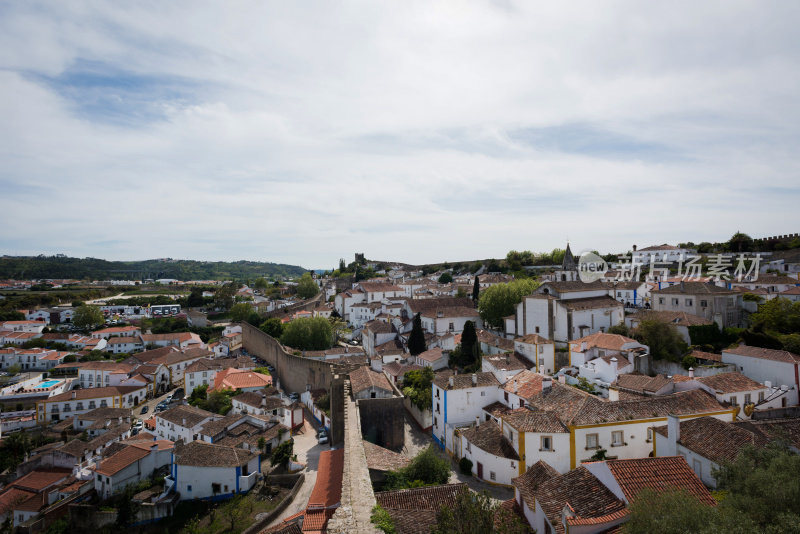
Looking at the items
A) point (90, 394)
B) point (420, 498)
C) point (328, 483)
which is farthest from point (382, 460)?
point (90, 394)

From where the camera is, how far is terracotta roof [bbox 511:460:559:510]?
10.6m

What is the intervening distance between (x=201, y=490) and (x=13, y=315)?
191 feet

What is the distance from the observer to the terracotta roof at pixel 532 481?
34.9ft

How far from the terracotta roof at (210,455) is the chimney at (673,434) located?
16.3 m

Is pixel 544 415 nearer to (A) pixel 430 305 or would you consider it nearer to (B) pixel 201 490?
(B) pixel 201 490

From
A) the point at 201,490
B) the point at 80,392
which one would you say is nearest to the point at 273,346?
the point at 80,392

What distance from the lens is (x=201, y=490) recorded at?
18.8m

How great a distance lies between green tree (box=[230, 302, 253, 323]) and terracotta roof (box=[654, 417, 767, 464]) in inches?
1903

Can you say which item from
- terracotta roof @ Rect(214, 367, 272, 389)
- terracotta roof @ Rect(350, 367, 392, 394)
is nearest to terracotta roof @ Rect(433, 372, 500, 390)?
terracotta roof @ Rect(350, 367, 392, 394)

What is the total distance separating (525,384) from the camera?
17938 mm

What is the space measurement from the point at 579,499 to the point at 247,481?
1494cm

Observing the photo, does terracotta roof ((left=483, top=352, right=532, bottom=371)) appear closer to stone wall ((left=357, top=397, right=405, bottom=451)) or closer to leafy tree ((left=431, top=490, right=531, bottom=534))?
stone wall ((left=357, top=397, right=405, bottom=451))

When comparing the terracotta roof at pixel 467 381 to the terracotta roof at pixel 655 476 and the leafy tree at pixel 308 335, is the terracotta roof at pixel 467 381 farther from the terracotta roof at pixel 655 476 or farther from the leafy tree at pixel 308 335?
the leafy tree at pixel 308 335

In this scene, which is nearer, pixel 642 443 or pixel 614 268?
pixel 642 443
